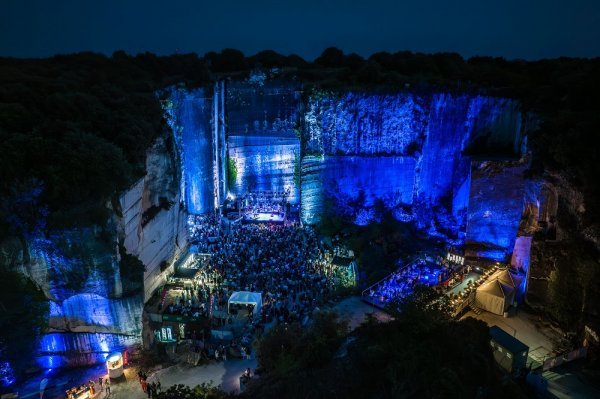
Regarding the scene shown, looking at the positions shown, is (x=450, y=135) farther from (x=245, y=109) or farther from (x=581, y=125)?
(x=245, y=109)

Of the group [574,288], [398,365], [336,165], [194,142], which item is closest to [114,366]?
[398,365]

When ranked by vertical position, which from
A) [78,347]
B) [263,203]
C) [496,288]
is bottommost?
[78,347]

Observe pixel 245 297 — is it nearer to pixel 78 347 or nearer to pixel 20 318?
pixel 78 347

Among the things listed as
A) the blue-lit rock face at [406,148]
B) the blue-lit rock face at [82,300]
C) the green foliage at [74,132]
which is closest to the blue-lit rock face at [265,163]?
the blue-lit rock face at [406,148]

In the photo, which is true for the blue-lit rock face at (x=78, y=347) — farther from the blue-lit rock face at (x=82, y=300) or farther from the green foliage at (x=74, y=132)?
the green foliage at (x=74, y=132)

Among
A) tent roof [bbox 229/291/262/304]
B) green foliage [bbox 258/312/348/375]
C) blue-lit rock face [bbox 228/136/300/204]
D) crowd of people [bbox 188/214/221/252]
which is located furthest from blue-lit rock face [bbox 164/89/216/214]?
green foliage [bbox 258/312/348/375]

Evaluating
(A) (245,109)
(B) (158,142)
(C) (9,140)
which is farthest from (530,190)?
(C) (9,140)
